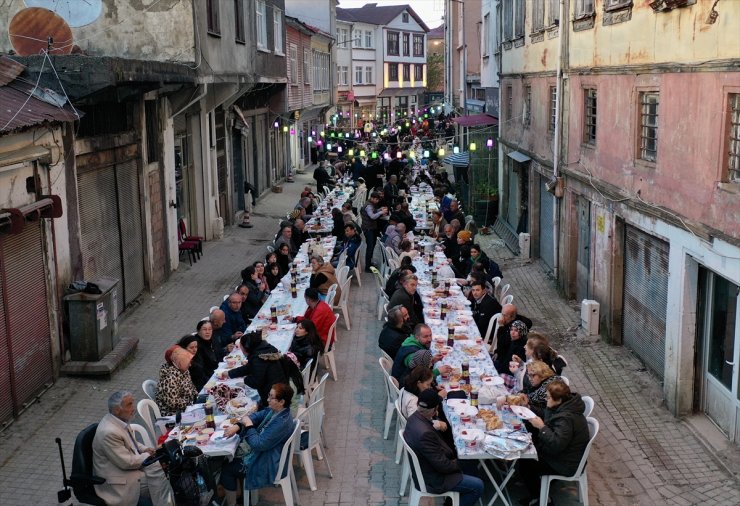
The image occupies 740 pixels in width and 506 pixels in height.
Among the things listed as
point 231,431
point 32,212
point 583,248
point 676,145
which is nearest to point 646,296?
point 676,145

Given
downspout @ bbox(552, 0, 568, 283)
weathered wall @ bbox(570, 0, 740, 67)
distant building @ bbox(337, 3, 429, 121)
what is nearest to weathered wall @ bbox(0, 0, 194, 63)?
downspout @ bbox(552, 0, 568, 283)

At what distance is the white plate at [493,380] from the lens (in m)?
9.75

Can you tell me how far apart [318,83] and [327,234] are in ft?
84.0

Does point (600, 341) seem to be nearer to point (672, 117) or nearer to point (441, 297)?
point (441, 297)

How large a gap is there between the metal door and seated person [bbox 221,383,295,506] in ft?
30.3

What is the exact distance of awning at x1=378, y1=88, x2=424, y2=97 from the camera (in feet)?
243

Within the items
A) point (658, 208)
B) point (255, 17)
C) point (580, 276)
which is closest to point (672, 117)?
point (658, 208)

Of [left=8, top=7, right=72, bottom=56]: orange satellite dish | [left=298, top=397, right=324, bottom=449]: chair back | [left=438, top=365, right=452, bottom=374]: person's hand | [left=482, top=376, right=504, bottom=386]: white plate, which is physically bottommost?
[left=298, top=397, right=324, bottom=449]: chair back

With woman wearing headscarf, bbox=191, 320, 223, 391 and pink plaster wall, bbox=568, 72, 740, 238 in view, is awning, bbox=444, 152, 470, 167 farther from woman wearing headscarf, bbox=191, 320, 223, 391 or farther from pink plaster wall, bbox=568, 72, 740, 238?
woman wearing headscarf, bbox=191, 320, 223, 391

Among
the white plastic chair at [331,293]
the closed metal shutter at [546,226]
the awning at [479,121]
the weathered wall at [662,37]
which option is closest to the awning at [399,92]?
the awning at [479,121]

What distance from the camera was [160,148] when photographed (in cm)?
1841

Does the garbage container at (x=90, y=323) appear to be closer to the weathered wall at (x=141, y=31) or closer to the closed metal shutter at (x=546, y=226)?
the weathered wall at (x=141, y=31)

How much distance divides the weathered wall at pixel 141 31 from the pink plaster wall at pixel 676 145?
325 inches

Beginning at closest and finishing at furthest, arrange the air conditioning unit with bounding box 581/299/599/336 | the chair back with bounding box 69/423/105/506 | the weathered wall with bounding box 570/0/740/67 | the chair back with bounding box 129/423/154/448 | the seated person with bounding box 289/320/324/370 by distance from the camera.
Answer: the chair back with bounding box 69/423/105/506
the chair back with bounding box 129/423/154/448
the weathered wall with bounding box 570/0/740/67
the seated person with bounding box 289/320/324/370
the air conditioning unit with bounding box 581/299/599/336
